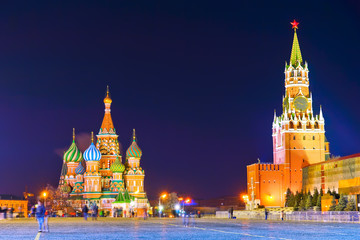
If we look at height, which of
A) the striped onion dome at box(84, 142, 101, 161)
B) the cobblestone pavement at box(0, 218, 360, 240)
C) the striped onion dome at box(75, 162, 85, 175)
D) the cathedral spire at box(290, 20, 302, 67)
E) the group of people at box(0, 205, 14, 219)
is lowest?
the cobblestone pavement at box(0, 218, 360, 240)

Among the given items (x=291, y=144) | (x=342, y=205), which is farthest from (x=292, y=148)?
(x=342, y=205)

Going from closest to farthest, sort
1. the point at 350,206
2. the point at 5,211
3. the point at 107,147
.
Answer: the point at 5,211
the point at 350,206
the point at 107,147

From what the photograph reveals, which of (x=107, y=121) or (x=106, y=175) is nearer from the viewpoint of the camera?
(x=106, y=175)

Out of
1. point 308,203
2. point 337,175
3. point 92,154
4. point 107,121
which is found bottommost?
point 308,203

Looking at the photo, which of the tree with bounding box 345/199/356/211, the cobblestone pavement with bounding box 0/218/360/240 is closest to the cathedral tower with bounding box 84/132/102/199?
the tree with bounding box 345/199/356/211

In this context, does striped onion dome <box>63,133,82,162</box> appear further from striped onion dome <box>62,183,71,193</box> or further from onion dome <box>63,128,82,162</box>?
striped onion dome <box>62,183,71,193</box>

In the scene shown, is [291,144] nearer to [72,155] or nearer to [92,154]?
[92,154]

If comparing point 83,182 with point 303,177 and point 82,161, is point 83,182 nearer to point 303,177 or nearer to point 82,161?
point 82,161

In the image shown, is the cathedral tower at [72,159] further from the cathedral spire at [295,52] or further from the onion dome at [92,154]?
the cathedral spire at [295,52]

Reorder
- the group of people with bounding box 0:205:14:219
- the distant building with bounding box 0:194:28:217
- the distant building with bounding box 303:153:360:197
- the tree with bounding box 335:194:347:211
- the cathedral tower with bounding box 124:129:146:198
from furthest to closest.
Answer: the distant building with bounding box 0:194:28:217, the cathedral tower with bounding box 124:129:146:198, the distant building with bounding box 303:153:360:197, the tree with bounding box 335:194:347:211, the group of people with bounding box 0:205:14:219

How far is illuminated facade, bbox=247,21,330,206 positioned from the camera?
106375mm

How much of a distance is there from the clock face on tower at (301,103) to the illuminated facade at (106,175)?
1140 inches

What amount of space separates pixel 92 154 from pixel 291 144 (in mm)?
33858

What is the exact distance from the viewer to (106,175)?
111250 mm
